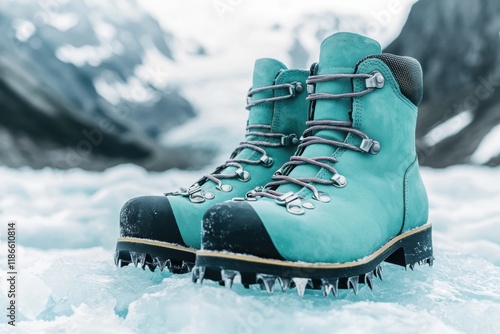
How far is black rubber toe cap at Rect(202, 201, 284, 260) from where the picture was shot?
54.5 inches

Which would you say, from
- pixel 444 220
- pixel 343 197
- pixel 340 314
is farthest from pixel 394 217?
pixel 444 220

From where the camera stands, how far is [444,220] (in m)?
3.97

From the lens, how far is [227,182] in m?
2.04

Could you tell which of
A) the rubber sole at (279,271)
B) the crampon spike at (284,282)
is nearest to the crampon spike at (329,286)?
the rubber sole at (279,271)

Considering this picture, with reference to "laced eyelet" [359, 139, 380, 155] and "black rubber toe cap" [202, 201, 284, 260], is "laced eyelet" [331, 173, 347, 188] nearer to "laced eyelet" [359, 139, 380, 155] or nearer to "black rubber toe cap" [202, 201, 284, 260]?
"laced eyelet" [359, 139, 380, 155]

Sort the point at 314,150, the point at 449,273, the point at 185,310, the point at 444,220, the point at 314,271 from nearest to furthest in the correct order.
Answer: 1. the point at 185,310
2. the point at 314,271
3. the point at 314,150
4. the point at 449,273
5. the point at 444,220

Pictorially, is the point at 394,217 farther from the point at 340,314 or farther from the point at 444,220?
the point at 444,220

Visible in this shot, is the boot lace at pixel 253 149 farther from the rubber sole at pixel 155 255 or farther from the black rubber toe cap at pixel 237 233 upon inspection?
the black rubber toe cap at pixel 237 233

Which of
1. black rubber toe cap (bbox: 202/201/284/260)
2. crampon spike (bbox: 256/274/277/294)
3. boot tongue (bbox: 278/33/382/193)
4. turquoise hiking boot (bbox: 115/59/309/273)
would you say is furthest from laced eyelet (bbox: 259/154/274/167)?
crampon spike (bbox: 256/274/277/294)

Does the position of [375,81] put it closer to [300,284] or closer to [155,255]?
[300,284]

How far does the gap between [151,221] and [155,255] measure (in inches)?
4.2

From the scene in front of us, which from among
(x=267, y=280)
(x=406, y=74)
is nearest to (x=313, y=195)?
(x=267, y=280)

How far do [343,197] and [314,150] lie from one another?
197mm

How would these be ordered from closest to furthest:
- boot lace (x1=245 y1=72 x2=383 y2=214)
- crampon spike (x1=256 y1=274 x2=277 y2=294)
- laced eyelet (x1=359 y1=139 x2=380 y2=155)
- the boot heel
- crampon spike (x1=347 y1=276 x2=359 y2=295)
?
1. crampon spike (x1=256 y1=274 x2=277 y2=294)
2. crampon spike (x1=347 y1=276 x2=359 y2=295)
3. boot lace (x1=245 y1=72 x2=383 y2=214)
4. laced eyelet (x1=359 y1=139 x2=380 y2=155)
5. the boot heel
